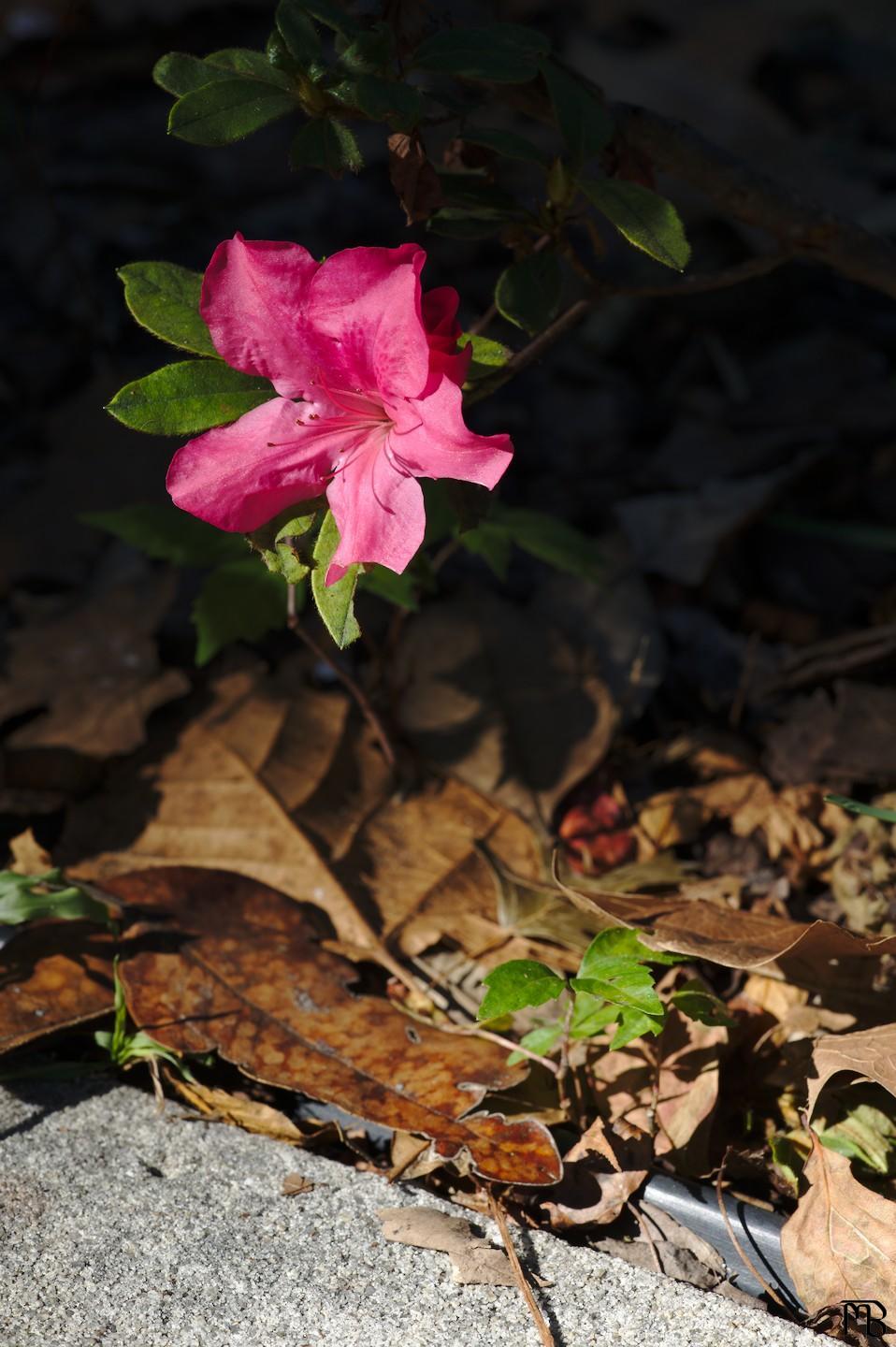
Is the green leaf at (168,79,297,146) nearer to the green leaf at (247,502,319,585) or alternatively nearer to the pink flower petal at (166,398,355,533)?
the pink flower petal at (166,398,355,533)

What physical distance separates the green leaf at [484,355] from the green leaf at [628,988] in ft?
2.67

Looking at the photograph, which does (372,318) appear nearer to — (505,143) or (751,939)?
(505,143)

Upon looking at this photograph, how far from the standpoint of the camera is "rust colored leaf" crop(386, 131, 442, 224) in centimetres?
148

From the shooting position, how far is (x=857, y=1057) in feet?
5.16

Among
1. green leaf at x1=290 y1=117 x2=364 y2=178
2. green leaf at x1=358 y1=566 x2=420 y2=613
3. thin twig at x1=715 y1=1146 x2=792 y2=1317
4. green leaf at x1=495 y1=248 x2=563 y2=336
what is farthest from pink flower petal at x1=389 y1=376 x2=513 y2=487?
thin twig at x1=715 y1=1146 x2=792 y2=1317

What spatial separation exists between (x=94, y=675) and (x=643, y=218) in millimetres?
1573

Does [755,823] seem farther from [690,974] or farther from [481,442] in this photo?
[481,442]

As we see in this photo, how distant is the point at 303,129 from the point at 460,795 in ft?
4.27

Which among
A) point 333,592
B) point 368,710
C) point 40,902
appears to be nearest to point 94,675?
point 368,710

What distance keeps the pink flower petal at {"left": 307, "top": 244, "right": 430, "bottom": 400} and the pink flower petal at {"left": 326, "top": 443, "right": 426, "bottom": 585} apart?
0.11 m

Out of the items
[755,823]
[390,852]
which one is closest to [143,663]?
[390,852]

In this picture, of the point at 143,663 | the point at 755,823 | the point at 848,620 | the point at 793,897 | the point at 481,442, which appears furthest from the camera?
the point at 848,620

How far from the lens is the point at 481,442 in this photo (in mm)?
1302

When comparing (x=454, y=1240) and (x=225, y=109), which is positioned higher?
(x=225, y=109)
